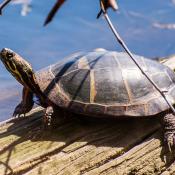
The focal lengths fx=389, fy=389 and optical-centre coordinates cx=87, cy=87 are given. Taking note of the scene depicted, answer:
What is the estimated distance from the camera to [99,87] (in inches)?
160

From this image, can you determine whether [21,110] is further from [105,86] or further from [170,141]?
[170,141]

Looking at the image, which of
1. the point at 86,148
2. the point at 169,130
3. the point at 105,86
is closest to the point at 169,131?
the point at 169,130

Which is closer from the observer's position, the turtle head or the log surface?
the log surface

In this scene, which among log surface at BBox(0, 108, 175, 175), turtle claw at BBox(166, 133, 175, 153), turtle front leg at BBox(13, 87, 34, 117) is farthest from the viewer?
turtle front leg at BBox(13, 87, 34, 117)

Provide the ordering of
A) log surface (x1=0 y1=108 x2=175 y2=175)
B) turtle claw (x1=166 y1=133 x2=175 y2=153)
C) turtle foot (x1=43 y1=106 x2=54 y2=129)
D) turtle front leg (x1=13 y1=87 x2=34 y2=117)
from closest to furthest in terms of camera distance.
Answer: log surface (x1=0 y1=108 x2=175 y2=175) < turtle claw (x1=166 y1=133 x2=175 y2=153) < turtle foot (x1=43 y1=106 x2=54 y2=129) < turtle front leg (x1=13 y1=87 x2=34 y2=117)

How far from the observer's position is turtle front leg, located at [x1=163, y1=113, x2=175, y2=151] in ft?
12.7

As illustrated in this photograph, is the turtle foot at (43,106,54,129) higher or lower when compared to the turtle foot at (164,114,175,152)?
higher

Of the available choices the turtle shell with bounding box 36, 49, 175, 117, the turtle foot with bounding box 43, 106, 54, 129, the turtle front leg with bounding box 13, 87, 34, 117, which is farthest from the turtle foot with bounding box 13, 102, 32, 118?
the turtle foot with bounding box 43, 106, 54, 129

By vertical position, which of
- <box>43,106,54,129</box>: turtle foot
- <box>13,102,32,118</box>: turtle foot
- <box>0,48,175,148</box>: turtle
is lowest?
<box>13,102,32,118</box>: turtle foot

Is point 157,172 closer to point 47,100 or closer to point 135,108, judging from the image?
point 135,108

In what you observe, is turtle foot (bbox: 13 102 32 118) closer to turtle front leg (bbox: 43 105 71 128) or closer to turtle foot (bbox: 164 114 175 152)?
turtle front leg (bbox: 43 105 71 128)

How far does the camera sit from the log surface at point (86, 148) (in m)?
3.49

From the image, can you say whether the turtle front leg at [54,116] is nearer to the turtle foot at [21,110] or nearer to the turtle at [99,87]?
the turtle at [99,87]

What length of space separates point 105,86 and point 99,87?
0.07 m
